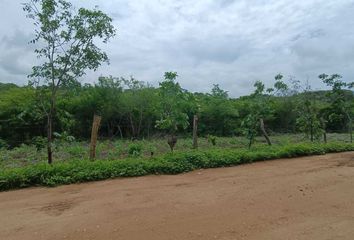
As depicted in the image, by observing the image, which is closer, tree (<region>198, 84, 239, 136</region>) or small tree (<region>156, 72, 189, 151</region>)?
small tree (<region>156, 72, 189, 151</region>)

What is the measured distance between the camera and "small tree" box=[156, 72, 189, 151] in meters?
12.5

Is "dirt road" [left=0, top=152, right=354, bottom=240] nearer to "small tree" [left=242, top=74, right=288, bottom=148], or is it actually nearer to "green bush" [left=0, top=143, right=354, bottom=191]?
"green bush" [left=0, top=143, right=354, bottom=191]

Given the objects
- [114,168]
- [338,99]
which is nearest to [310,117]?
[338,99]

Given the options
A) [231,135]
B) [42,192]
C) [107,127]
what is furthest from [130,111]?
[42,192]

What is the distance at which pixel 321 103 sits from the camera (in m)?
18.0

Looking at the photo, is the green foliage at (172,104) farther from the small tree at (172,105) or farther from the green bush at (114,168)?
the green bush at (114,168)

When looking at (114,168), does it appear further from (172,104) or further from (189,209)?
(172,104)

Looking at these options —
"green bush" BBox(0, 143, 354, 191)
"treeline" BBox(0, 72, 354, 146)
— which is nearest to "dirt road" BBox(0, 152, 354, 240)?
"green bush" BBox(0, 143, 354, 191)

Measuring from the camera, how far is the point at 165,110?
42.4 ft

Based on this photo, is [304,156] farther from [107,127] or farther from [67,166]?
[107,127]

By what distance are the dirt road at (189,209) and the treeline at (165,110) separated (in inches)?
122

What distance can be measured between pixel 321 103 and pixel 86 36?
13.2 m

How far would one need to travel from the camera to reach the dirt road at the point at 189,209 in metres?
4.91

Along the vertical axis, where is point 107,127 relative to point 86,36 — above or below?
below
